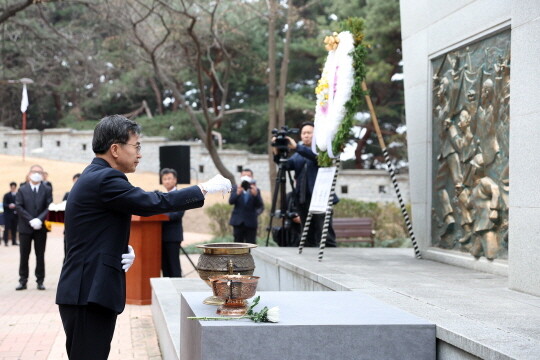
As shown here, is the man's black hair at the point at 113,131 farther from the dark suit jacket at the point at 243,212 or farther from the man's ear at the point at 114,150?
the dark suit jacket at the point at 243,212

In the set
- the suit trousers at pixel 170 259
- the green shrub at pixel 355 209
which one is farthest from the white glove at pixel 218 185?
the green shrub at pixel 355 209

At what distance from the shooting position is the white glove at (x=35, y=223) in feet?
37.2

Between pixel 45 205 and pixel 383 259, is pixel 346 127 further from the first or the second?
pixel 45 205

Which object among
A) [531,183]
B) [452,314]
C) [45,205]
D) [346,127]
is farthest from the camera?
[45,205]

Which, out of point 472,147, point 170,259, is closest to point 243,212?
point 170,259

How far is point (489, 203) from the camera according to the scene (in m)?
7.42

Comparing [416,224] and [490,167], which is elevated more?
[490,167]

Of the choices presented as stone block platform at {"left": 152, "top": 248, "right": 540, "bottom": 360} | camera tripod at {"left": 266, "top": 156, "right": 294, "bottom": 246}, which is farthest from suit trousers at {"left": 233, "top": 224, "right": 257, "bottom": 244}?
stone block platform at {"left": 152, "top": 248, "right": 540, "bottom": 360}

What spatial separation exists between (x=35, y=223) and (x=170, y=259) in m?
2.39

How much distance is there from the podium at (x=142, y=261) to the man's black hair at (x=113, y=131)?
235 inches

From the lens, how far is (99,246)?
153 inches

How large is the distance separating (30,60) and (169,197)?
34.9 m

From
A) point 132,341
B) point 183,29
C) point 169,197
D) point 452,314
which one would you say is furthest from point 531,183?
point 183,29

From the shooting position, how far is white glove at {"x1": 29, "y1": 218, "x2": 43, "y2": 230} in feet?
37.2
